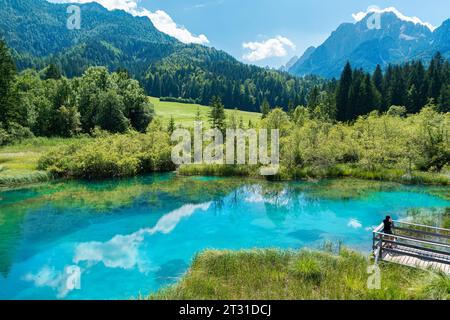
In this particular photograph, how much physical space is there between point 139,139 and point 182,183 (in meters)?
10.8

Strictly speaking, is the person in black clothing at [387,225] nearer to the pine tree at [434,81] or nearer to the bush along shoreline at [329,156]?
the bush along shoreline at [329,156]

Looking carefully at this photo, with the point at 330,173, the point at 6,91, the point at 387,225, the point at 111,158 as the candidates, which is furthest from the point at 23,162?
the point at 387,225

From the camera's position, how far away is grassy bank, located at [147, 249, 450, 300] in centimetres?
1197

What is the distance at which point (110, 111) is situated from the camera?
63344mm

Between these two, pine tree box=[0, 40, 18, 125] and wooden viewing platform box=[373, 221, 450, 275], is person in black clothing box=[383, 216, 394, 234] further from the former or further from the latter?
pine tree box=[0, 40, 18, 125]

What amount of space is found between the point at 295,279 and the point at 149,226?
13259 mm

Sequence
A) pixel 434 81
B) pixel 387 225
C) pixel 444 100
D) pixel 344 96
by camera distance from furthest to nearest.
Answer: pixel 344 96 < pixel 434 81 < pixel 444 100 < pixel 387 225

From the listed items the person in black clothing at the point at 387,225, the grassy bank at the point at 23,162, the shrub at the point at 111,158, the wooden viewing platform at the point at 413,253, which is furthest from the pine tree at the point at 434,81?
the grassy bank at the point at 23,162

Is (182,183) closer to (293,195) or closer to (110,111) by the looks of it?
(293,195)

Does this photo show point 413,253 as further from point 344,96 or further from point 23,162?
point 344,96

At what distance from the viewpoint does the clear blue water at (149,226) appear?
16703mm

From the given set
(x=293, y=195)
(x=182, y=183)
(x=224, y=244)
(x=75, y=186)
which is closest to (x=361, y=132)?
(x=293, y=195)

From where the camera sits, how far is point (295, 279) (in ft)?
45.9

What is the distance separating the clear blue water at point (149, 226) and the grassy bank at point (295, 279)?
2225 mm
